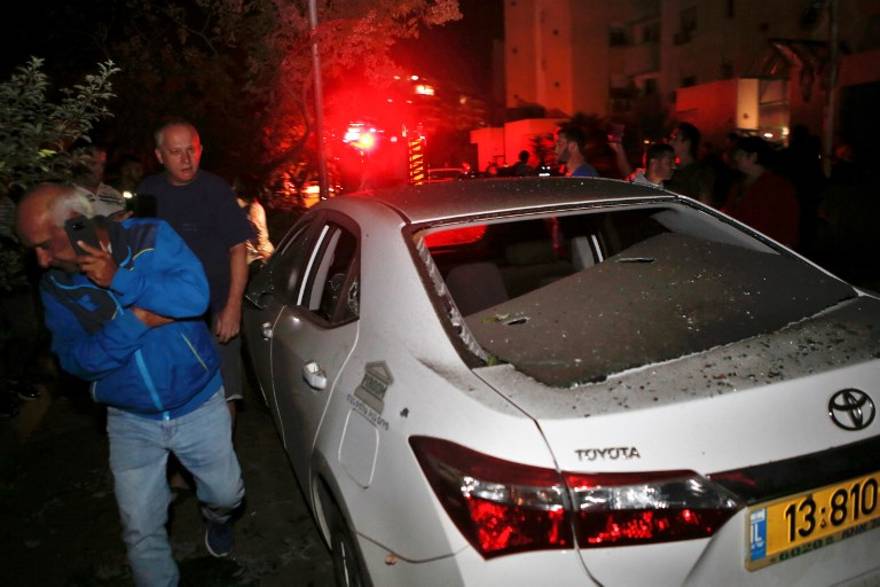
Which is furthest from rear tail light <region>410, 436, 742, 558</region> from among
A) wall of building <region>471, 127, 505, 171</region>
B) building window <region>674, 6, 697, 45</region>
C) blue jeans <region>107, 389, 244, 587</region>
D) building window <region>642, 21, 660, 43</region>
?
building window <region>642, 21, 660, 43</region>

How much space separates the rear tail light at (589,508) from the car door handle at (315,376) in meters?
0.98

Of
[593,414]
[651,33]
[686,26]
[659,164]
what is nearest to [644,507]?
[593,414]

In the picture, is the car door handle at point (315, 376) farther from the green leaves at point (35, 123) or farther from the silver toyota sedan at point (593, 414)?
the green leaves at point (35, 123)

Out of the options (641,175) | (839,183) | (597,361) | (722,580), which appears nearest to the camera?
(722,580)

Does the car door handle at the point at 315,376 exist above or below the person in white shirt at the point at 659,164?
below

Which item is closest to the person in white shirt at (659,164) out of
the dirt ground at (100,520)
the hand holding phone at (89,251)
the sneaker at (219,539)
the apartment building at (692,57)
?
the dirt ground at (100,520)

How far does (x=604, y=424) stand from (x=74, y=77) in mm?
13098

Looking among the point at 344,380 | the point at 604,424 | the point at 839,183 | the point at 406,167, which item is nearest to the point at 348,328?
the point at 344,380

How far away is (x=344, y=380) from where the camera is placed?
2379 millimetres

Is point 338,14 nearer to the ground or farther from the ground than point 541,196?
farther from the ground

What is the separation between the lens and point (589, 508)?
164 centimetres

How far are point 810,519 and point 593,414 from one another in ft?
2.00

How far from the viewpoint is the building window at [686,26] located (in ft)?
107

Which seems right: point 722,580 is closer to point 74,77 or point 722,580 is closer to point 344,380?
point 344,380
